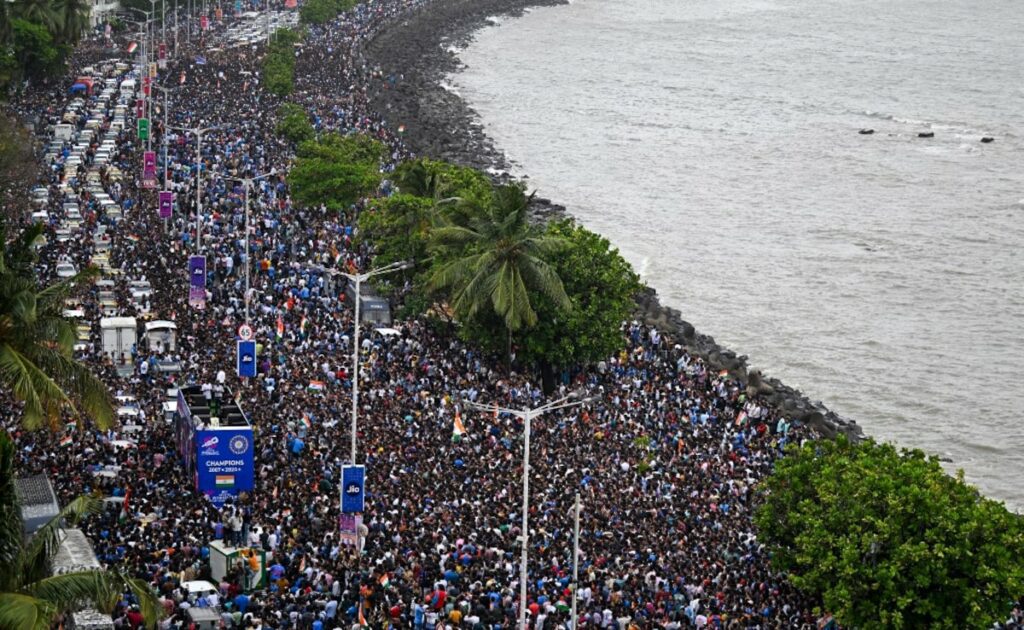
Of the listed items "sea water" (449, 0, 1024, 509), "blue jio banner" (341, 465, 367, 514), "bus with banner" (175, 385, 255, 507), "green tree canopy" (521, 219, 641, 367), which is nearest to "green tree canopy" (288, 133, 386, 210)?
"sea water" (449, 0, 1024, 509)

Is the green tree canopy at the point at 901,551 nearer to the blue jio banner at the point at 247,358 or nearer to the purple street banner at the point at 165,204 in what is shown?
the blue jio banner at the point at 247,358

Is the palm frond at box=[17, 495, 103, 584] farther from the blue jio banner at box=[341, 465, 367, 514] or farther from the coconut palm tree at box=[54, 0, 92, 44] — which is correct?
the coconut palm tree at box=[54, 0, 92, 44]

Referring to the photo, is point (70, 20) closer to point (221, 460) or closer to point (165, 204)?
point (165, 204)

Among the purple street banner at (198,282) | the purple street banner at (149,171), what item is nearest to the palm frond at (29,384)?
the purple street banner at (198,282)

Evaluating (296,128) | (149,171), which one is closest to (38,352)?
(149,171)

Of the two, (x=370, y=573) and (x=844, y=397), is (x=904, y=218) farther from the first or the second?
(x=370, y=573)
